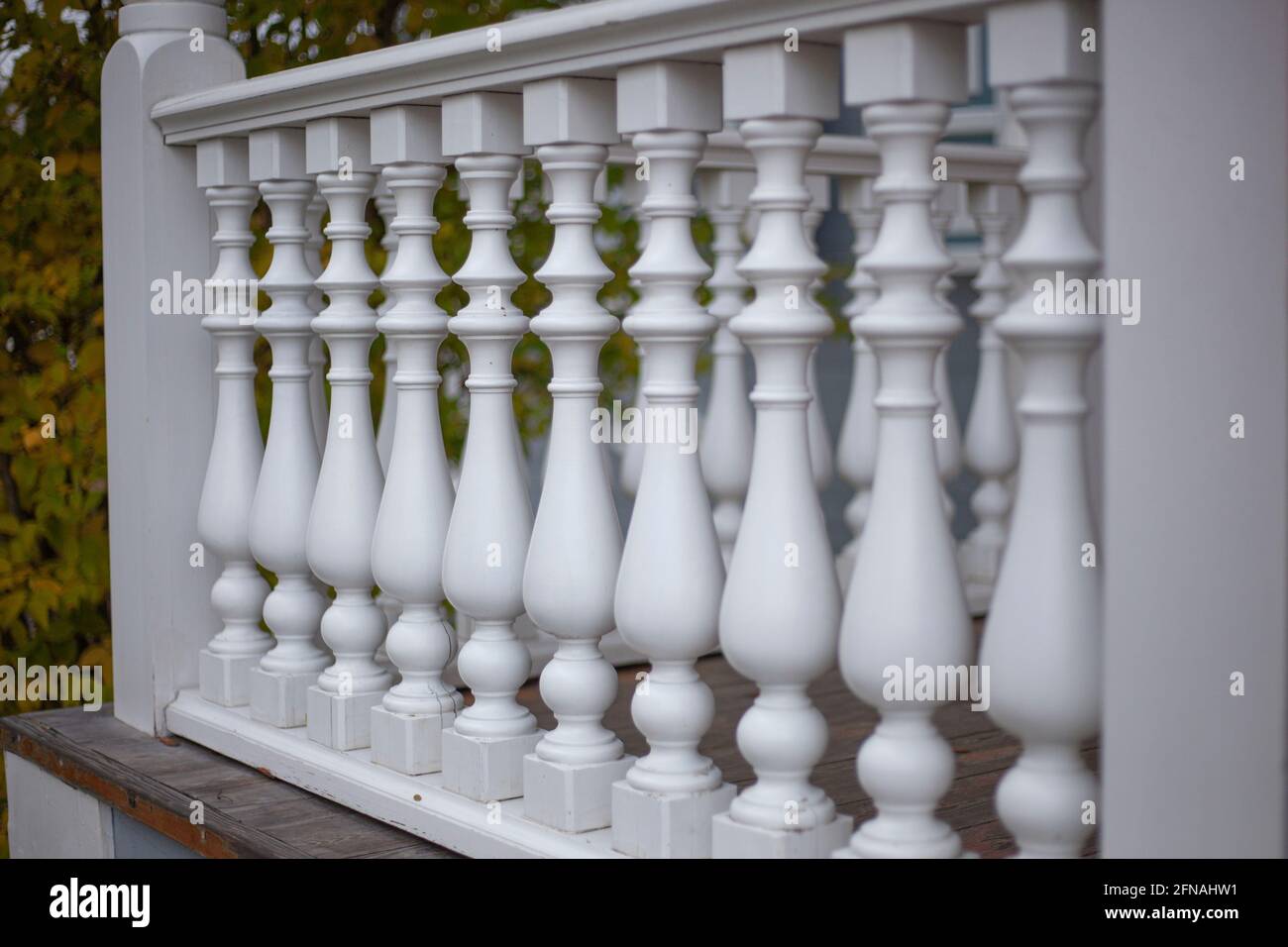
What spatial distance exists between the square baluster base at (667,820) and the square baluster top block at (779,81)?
692 mm

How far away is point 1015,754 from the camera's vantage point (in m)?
2.33

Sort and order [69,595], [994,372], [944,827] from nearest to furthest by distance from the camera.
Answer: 1. [944,827]
2. [69,595]
3. [994,372]

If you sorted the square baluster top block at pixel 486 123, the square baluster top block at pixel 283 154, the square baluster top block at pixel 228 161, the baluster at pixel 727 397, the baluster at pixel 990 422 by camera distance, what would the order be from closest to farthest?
1. the square baluster top block at pixel 486 123
2. the square baluster top block at pixel 283 154
3. the square baluster top block at pixel 228 161
4. the baluster at pixel 727 397
5. the baluster at pixel 990 422

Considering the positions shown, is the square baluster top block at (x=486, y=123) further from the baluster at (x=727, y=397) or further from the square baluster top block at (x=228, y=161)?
the baluster at (x=727, y=397)

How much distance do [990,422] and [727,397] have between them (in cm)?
71

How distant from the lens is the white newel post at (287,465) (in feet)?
7.21

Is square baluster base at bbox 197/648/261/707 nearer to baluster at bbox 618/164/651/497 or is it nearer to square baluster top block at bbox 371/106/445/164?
square baluster top block at bbox 371/106/445/164

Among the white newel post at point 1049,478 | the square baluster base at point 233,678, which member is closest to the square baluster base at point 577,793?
the white newel post at point 1049,478

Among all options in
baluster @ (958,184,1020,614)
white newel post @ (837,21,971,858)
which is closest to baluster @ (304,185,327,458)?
white newel post @ (837,21,971,858)

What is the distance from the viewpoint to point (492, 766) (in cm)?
181

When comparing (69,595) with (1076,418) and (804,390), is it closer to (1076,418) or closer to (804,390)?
(804,390)

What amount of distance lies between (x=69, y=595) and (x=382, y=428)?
695 millimetres

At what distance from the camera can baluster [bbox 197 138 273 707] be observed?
2316mm
